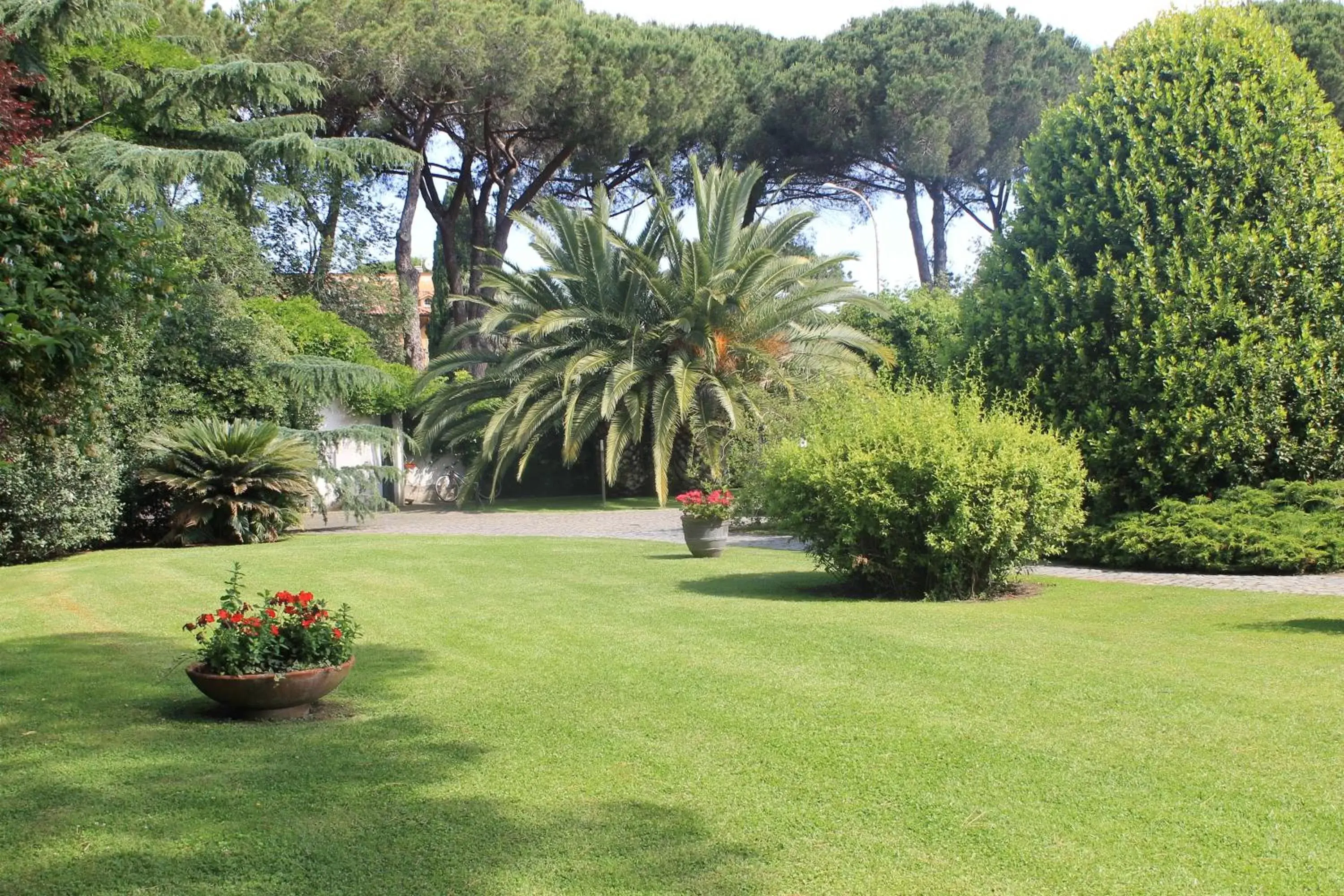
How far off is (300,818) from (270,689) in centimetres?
161

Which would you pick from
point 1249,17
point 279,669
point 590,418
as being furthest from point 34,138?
point 1249,17

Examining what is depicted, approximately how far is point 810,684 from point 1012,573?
6.31 m

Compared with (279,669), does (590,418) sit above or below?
above

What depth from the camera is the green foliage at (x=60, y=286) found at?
481cm

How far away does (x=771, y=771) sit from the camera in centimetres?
534

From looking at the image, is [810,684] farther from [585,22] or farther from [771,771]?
[585,22]

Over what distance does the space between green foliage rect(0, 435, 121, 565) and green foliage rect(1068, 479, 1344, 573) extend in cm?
1350

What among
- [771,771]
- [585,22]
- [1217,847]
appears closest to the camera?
[1217,847]

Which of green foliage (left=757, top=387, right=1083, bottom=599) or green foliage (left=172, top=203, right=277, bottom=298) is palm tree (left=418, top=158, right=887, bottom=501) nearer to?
green foliage (left=172, top=203, right=277, bottom=298)

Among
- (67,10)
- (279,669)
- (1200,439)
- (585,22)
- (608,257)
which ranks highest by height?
(585,22)

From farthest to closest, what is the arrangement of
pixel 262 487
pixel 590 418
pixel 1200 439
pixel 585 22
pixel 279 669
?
pixel 585 22
pixel 590 418
pixel 262 487
pixel 1200 439
pixel 279 669

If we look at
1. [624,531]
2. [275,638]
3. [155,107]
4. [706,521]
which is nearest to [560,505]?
[624,531]

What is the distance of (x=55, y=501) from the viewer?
1571 centimetres

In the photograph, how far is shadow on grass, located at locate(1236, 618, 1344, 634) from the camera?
896 cm
